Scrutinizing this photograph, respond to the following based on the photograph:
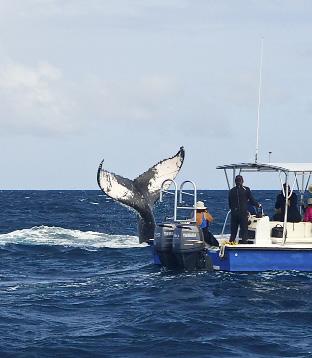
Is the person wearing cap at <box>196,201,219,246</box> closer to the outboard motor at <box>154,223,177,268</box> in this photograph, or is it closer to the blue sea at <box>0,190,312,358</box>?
the outboard motor at <box>154,223,177,268</box>

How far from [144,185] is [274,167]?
6.17 meters

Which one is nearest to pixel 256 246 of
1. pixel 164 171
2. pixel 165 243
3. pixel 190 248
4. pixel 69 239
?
pixel 190 248

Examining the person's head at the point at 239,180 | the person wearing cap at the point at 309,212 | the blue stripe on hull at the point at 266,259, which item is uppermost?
the person's head at the point at 239,180

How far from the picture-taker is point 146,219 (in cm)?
2659

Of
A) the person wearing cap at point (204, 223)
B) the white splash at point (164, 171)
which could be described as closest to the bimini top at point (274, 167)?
the person wearing cap at point (204, 223)

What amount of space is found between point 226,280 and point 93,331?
17.7 feet

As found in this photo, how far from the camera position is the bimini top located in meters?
20.2

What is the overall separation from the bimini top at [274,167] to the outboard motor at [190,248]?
5.79 feet

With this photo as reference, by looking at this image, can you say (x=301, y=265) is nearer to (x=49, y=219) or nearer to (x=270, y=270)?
(x=270, y=270)

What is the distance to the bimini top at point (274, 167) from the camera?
797 inches

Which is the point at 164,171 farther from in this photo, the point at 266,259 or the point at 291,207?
the point at 266,259

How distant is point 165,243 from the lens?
20750 mm

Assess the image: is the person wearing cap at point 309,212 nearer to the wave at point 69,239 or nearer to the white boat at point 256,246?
the white boat at point 256,246

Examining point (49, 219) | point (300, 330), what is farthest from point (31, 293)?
point (49, 219)
